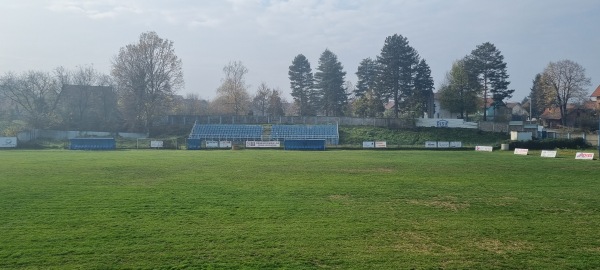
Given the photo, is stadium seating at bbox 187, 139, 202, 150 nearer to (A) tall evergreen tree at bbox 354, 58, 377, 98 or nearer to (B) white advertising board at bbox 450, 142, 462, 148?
(B) white advertising board at bbox 450, 142, 462, 148

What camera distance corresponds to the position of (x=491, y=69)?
75.4 m

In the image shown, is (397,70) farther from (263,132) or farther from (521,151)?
(521,151)

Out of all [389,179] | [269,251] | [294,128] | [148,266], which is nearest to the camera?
[148,266]

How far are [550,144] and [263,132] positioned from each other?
38.3 m

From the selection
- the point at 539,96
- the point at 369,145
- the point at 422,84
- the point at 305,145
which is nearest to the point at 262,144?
the point at 305,145

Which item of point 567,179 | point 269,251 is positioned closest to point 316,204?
point 269,251

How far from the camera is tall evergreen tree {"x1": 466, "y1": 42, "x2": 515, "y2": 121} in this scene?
75125mm

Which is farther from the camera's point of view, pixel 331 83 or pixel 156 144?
pixel 331 83

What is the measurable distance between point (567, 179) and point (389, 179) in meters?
9.72

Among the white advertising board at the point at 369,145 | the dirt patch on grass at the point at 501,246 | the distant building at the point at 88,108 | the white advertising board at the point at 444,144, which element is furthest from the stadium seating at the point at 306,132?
the dirt patch on grass at the point at 501,246

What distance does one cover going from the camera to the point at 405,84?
7994 centimetres

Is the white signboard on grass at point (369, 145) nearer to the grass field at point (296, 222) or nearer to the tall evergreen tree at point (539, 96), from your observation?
the grass field at point (296, 222)

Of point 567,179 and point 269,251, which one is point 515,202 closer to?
point 567,179

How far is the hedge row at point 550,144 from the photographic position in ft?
182
